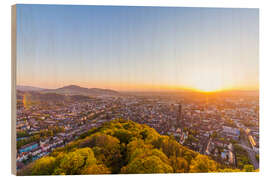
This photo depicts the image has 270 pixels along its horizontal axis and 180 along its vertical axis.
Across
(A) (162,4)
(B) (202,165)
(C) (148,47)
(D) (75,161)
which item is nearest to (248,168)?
(B) (202,165)

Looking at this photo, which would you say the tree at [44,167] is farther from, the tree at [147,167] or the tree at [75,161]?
the tree at [147,167]

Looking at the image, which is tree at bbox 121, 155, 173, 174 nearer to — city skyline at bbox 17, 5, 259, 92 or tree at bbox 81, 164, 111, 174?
tree at bbox 81, 164, 111, 174

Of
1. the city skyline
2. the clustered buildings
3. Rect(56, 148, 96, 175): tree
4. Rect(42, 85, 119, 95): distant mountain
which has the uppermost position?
the city skyline

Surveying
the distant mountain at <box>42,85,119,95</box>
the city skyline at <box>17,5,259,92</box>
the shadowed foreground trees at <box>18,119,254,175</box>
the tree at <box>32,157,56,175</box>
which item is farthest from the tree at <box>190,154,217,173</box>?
the tree at <box>32,157,56,175</box>

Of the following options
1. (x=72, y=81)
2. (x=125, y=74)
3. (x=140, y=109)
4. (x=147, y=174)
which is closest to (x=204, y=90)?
(x=140, y=109)

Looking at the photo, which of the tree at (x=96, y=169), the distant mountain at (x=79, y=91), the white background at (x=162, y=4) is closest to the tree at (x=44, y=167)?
the white background at (x=162, y=4)

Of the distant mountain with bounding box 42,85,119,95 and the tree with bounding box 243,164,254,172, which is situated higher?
the distant mountain with bounding box 42,85,119,95

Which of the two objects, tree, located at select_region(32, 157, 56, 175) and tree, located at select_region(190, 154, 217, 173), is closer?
tree, located at select_region(32, 157, 56, 175)

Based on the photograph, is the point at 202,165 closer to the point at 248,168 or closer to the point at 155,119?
the point at 248,168
